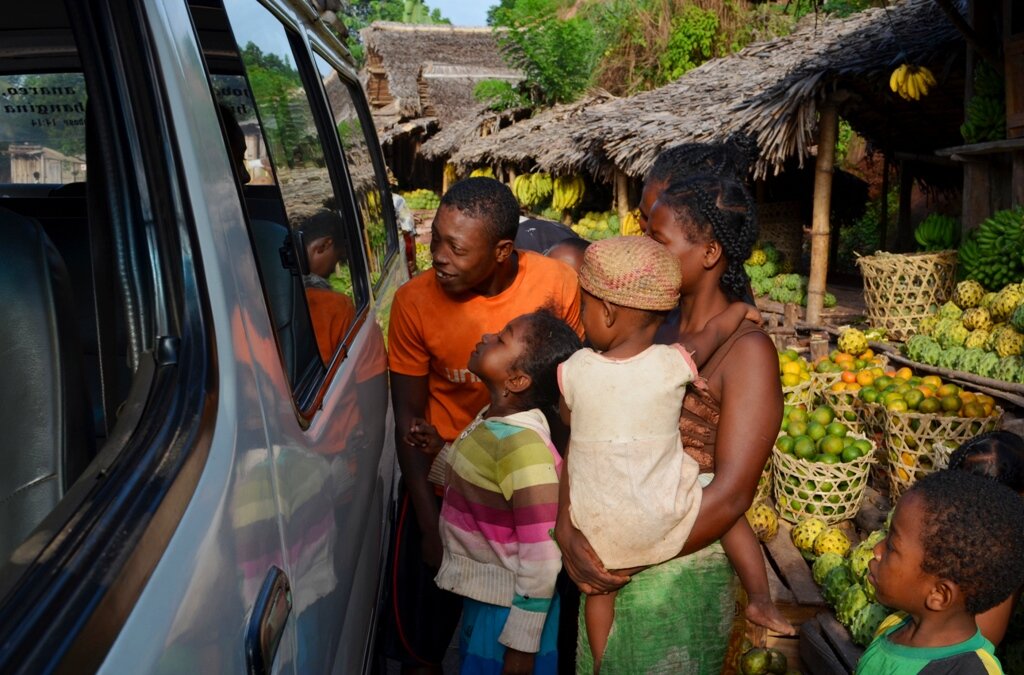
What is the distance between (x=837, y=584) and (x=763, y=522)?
2.61 ft

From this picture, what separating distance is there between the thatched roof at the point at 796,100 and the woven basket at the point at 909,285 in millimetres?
1362

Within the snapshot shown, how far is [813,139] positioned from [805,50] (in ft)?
9.45

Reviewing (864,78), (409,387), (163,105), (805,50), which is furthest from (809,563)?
(805,50)

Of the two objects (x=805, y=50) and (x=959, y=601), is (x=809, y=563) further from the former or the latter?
(x=805, y=50)

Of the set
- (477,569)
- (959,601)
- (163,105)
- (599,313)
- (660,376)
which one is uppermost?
(163,105)

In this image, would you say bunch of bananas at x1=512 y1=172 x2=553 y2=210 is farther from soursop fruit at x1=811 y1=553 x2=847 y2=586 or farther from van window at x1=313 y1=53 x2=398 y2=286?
soursop fruit at x1=811 y1=553 x2=847 y2=586

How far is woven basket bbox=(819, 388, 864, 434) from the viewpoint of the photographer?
5711mm

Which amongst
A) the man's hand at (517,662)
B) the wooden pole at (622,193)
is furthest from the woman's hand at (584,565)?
the wooden pole at (622,193)

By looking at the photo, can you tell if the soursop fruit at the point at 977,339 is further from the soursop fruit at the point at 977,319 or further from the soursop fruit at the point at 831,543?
the soursop fruit at the point at 831,543

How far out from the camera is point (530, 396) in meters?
2.40

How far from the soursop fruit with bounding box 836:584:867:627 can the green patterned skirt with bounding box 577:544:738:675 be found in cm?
152

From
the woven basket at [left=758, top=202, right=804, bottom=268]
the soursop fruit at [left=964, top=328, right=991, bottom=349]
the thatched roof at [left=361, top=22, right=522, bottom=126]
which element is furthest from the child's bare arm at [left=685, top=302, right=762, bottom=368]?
the thatched roof at [left=361, top=22, right=522, bottom=126]

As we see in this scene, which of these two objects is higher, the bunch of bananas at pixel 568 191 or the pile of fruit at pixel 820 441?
the bunch of bananas at pixel 568 191

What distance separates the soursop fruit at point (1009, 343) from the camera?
603cm
